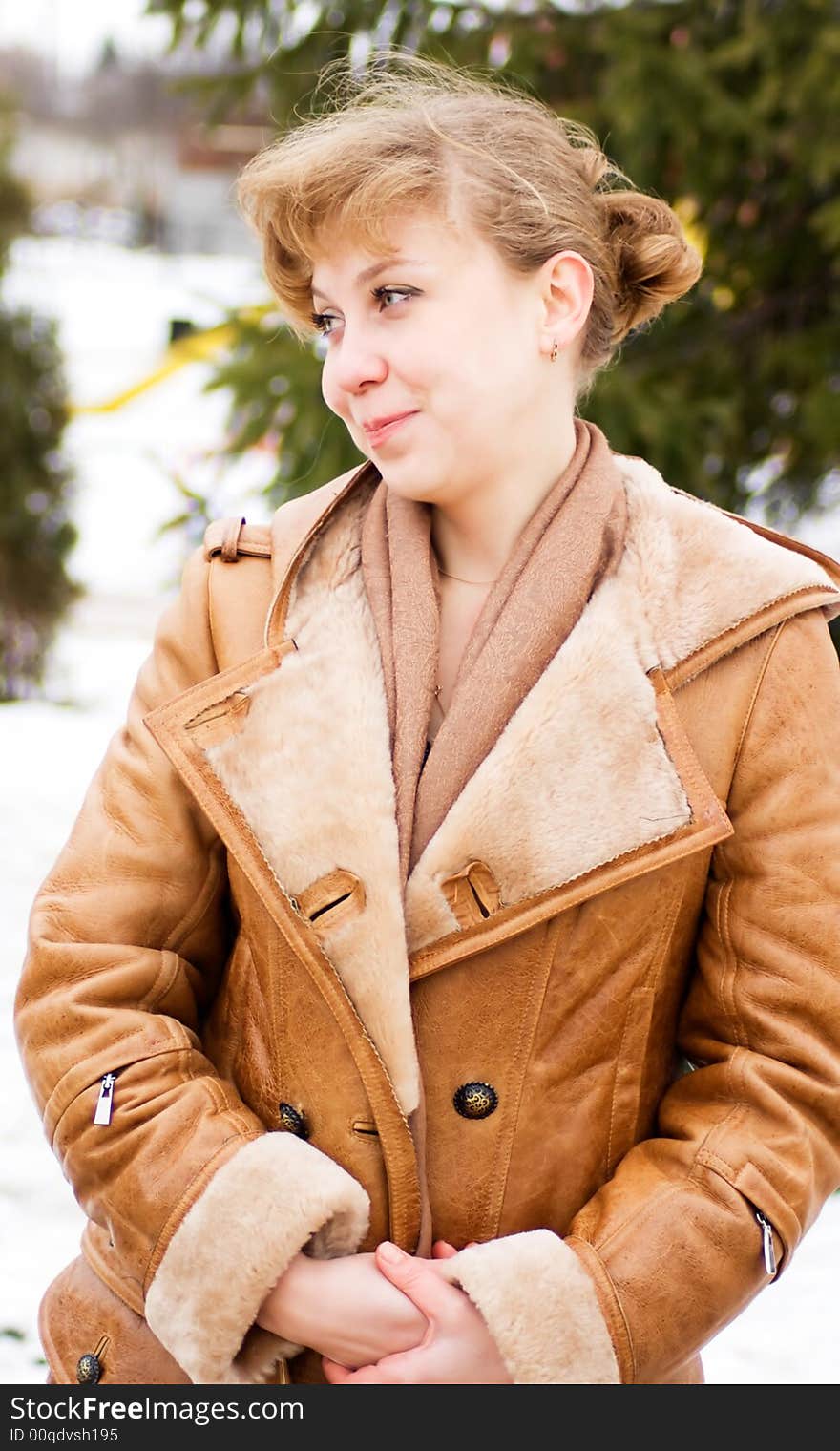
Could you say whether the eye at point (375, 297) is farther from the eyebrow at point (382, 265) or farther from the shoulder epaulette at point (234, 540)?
the shoulder epaulette at point (234, 540)

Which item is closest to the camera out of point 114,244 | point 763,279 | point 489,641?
point 489,641

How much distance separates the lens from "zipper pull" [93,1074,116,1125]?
5.13 feet

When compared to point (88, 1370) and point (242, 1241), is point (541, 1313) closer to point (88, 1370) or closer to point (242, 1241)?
point (242, 1241)

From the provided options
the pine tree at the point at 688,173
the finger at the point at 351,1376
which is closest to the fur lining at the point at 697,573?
the finger at the point at 351,1376

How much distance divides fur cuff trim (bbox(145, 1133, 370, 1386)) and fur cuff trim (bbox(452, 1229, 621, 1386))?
0.50 feet

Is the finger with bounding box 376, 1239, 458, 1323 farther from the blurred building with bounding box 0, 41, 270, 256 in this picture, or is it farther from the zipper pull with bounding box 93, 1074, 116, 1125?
the blurred building with bounding box 0, 41, 270, 256

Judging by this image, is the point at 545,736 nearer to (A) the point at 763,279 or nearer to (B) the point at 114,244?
(A) the point at 763,279

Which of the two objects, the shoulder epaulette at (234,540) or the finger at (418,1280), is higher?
the shoulder epaulette at (234,540)

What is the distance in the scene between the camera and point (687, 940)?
5.38ft

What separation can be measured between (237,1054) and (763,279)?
3.14 meters

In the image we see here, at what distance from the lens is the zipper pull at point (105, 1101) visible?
1.56 metres

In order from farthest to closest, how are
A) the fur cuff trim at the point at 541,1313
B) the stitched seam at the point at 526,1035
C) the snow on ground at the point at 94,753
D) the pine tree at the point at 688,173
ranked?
1. the pine tree at the point at 688,173
2. the snow on ground at the point at 94,753
3. the stitched seam at the point at 526,1035
4. the fur cuff trim at the point at 541,1313

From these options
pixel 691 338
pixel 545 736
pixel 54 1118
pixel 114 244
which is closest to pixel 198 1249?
pixel 54 1118

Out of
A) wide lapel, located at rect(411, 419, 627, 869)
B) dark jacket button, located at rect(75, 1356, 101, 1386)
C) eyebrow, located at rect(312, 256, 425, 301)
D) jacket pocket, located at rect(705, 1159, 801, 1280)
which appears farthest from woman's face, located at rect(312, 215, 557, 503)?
dark jacket button, located at rect(75, 1356, 101, 1386)
